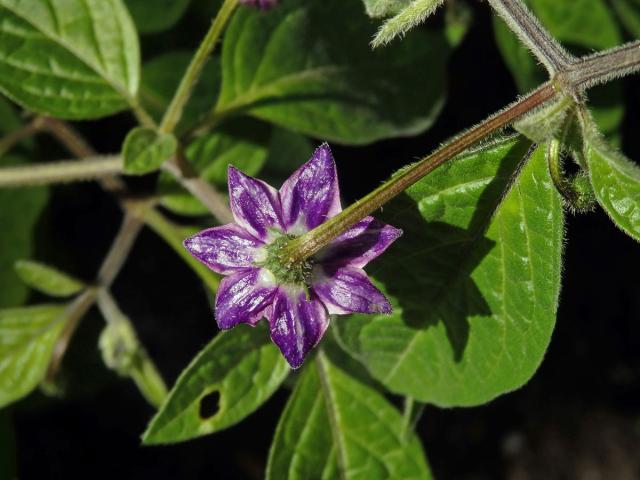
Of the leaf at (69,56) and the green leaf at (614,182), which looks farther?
the leaf at (69,56)

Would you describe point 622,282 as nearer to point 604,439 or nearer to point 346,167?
point 604,439

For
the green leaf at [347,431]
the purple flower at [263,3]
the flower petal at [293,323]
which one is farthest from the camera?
the green leaf at [347,431]

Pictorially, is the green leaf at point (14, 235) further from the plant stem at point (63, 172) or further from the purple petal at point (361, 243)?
the purple petal at point (361, 243)

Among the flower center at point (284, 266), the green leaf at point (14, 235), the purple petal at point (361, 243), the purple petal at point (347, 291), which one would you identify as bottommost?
the purple petal at point (347, 291)

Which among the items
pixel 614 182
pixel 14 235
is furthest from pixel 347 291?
pixel 14 235

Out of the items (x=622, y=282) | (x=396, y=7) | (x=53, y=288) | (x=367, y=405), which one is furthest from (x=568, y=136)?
(x=622, y=282)

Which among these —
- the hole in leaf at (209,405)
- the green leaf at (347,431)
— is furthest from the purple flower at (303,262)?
the green leaf at (347,431)
